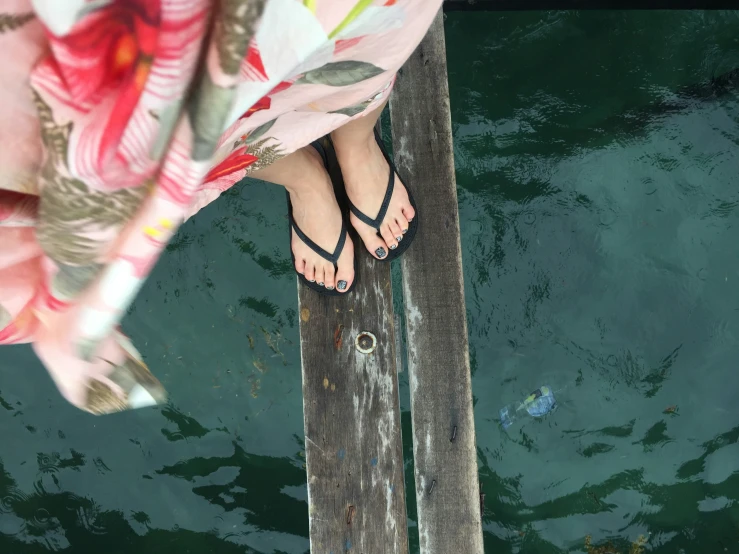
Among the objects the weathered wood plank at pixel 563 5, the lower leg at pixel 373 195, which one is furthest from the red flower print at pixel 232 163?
the weathered wood plank at pixel 563 5

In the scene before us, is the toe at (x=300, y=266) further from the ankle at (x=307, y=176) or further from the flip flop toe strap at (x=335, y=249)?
the ankle at (x=307, y=176)

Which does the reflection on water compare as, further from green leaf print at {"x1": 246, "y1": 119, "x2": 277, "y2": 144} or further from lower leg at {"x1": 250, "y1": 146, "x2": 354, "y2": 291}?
green leaf print at {"x1": 246, "y1": 119, "x2": 277, "y2": 144}

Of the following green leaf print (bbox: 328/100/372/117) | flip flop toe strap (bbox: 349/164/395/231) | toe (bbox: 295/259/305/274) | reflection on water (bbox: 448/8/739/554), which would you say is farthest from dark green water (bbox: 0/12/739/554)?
green leaf print (bbox: 328/100/372/117)

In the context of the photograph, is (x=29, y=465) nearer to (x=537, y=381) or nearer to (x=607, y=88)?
(x=537, y=381)

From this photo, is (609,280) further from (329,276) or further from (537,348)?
(329,276)

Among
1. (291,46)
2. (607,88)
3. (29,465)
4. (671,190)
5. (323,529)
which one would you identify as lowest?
(323,529)

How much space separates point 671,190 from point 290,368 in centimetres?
150

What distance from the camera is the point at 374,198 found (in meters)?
1.42

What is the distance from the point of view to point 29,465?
6.73 ft

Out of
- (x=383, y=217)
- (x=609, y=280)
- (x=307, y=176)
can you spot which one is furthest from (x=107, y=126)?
(x=609, y=280)

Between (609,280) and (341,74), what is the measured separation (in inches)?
61.6

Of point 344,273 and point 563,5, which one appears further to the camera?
point 563,5

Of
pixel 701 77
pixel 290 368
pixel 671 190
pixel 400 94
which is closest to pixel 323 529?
pixel 290 368

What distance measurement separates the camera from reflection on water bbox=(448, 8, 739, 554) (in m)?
2.00
